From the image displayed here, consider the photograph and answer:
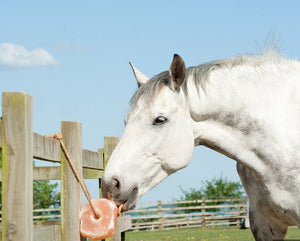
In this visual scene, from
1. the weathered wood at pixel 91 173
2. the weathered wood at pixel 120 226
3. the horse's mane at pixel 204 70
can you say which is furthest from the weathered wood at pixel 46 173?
the weathered wood at pixel 120 226

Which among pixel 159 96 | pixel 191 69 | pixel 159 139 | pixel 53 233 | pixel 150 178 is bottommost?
pixel 53 233

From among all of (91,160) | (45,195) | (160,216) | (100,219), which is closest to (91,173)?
(91,160)

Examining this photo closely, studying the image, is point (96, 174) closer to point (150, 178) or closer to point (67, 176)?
point (67, 176)

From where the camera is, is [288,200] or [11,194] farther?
[288,200]

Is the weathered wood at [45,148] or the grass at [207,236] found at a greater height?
the weathered wood at [45,148]

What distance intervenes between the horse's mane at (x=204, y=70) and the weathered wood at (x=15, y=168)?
36.7 inches

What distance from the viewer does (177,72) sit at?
13.2 feet

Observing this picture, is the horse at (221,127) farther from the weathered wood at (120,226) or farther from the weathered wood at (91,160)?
the weathered wood at (120,226)

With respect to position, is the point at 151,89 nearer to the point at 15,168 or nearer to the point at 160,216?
the point at 15,168

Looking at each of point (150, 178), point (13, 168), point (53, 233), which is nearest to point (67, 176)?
point (53, 233)

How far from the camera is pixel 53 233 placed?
4.36 meters

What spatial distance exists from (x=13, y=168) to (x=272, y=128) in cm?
199

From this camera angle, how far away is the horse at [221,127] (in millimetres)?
3908

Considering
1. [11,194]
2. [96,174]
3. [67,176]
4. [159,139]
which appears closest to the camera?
[11,194]
